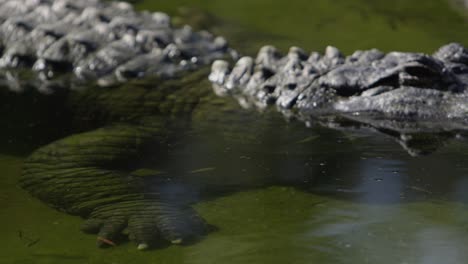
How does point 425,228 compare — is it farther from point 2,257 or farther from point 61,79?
point 61,79

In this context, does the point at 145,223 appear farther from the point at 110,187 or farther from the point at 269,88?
the point at 269,88

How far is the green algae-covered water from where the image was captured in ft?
10.6

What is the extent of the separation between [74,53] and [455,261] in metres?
3.97

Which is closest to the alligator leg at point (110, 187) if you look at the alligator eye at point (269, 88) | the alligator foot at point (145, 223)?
the alligator foot at point (145, 223)

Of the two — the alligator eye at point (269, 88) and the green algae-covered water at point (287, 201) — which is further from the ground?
the alligator eye at point (269, 88)

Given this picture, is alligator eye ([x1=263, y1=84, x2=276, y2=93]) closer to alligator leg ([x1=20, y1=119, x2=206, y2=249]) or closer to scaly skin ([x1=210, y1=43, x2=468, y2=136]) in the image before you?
scaly skin ([x1=210, y1=43, x2=468, y2=136])

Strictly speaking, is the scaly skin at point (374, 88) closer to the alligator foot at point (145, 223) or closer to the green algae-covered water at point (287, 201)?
A: the green algae-covered water at point (287, 201)

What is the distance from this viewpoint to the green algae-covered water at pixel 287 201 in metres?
3.23

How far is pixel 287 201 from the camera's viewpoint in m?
3.84

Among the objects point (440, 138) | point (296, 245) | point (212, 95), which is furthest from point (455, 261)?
point (212, 95)

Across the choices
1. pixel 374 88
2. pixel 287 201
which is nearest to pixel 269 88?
pixel 374 88

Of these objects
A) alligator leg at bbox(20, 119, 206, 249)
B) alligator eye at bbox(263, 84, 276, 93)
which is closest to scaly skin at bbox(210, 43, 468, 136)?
alligator eye at bbox(263, 84, 276, 93)

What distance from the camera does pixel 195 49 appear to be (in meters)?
6.52

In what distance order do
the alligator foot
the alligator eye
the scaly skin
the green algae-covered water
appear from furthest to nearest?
1. the alligator eye
2. the scaly skin
3. the alligator foot
4. the green algae-covered water
